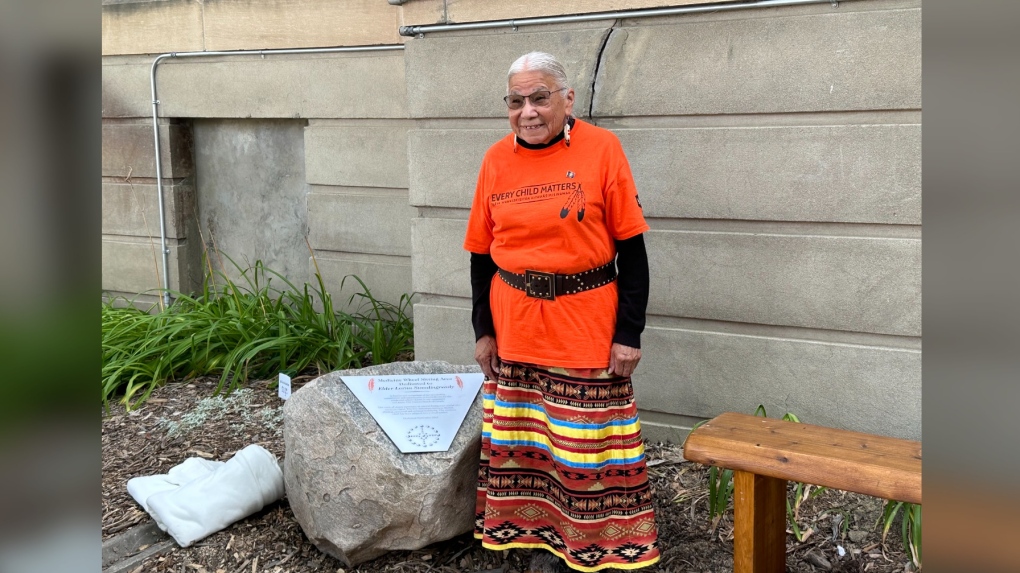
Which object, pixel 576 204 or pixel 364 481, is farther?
pixel 364 481

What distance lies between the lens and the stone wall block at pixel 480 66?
462 cm

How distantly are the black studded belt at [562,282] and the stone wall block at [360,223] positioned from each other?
3.35 metres

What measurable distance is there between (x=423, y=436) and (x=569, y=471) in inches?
28.7

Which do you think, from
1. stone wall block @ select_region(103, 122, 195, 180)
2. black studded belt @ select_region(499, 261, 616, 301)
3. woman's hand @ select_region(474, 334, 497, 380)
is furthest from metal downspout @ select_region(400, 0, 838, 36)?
stone wall block @ select_region(103, 122, 195, 180)

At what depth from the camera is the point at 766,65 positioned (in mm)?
4176

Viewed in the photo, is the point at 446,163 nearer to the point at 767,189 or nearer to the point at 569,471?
the point at 767,189

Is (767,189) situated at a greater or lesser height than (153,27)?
lesser

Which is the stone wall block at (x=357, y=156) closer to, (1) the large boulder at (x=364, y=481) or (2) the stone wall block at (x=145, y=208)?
(2) the stone wall block at (x=145, y=208)

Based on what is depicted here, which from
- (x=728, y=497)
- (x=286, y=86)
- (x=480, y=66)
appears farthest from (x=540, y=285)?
(x=286, y=86)

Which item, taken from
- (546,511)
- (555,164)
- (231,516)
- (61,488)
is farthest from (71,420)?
(231,516)

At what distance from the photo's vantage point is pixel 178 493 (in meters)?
4.17

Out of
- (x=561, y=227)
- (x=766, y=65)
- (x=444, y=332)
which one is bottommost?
(x=444, y=332)

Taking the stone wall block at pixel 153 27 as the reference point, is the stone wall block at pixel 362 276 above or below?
below

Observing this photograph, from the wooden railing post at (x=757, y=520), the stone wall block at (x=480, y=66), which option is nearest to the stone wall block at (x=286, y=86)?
the stone wall block at (x=480, y=66)
